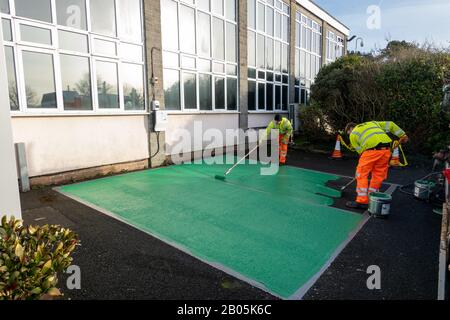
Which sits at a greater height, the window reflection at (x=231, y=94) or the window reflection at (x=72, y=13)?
the window reflection at (x=72, y=13)

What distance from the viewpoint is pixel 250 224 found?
478cm

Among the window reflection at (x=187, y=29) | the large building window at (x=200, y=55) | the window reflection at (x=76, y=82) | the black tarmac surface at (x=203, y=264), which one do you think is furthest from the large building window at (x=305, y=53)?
the black tarmac surface at (x=203, y=264)

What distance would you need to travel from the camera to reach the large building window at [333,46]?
2152 centimetres

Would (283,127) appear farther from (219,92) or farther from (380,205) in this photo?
(380,205)

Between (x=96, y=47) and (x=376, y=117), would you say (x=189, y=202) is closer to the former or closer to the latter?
(x=96, y=47)

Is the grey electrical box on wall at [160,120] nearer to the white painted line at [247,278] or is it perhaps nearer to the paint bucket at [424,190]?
the white painted line at [247,278]

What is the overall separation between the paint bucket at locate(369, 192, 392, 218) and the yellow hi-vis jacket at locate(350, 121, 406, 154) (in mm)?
925

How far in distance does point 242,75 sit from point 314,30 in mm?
9706

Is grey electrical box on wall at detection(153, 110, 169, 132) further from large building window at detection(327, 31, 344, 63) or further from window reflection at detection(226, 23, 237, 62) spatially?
large building window at detection(327, 31, 344, 63)

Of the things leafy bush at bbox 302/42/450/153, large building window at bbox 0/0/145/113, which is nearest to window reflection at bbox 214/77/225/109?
large building window at bbox 0/0/145/113

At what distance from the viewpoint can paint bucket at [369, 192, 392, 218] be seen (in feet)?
16.2

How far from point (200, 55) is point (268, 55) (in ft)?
17.5

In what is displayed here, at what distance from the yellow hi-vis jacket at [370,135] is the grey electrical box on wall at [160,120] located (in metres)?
5.29
